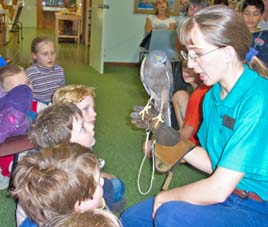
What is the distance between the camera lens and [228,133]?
4.40 ft

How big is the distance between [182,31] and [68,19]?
9.04 meters

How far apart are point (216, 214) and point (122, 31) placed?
18.1 feet

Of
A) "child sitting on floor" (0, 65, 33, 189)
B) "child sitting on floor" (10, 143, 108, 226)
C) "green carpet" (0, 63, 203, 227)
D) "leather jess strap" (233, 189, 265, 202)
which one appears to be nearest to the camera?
"child sitting on floor" (10, 143, 108, 226)

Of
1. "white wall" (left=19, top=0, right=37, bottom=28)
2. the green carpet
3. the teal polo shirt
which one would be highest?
the teal polo shirt

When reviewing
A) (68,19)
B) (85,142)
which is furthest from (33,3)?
(85,142)

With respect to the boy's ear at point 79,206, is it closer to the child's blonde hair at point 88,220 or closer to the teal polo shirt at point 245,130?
the child's blonde hair at point 88,220

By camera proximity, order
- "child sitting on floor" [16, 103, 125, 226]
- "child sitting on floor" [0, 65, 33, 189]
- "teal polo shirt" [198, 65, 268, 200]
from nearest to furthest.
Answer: "teal polo shirt" [198, 65, 268, 200] < "child sitting on floor" [16, 103, 125, 226] < "child sitting on floor" [0, 65, 33, 189]

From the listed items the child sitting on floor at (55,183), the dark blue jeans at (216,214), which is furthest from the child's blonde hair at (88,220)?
the dark blue jeans at (216,214)

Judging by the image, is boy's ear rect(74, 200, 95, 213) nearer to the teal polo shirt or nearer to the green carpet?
the teal polo shirt

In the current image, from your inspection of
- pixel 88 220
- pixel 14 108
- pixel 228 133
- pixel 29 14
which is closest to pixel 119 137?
pixel 14 108

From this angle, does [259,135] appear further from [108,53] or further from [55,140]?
[108,53]

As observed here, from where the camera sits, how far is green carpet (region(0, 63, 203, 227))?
249 cm

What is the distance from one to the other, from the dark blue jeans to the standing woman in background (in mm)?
4628

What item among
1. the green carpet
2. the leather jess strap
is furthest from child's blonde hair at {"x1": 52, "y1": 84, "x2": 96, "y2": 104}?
the leather jess strap
